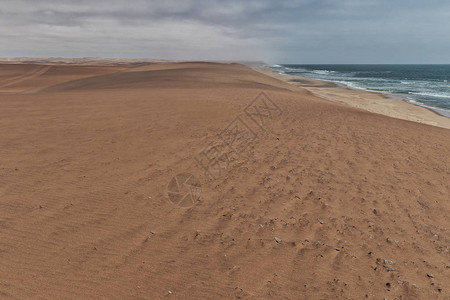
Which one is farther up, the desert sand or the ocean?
the ocean

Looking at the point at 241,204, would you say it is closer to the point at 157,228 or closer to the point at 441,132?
the point at 157,228

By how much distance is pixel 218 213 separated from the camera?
16.0 ft

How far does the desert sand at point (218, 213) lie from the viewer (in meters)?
3.43

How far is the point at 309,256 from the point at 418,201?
3168mm

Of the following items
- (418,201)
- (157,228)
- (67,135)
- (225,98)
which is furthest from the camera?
(225,98)

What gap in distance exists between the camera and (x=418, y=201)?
552 centimetres

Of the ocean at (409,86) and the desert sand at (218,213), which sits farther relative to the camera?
the ocean at (409,86)

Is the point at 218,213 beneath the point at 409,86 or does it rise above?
beneath

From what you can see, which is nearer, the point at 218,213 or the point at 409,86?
the point at 218,213

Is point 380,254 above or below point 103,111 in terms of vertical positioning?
below

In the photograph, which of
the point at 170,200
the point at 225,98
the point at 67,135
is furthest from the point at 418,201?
the point at 225,98

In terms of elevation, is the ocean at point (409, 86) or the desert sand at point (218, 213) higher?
the ocean at point (409, 86)

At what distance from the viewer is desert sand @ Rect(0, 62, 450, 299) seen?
3430 millimetres

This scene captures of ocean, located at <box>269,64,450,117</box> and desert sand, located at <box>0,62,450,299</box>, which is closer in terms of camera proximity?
desert sand, located at <box>0,62,450,299</box>
